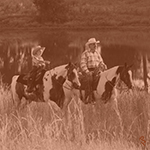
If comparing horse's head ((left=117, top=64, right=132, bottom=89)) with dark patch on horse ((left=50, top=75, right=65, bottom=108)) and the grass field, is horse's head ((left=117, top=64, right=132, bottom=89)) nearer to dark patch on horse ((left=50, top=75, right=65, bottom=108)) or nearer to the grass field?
the grass field

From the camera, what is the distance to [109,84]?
6879 mm

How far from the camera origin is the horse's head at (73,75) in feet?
20.8

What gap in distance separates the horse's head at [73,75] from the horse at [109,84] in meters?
0.41

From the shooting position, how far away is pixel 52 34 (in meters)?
24.2

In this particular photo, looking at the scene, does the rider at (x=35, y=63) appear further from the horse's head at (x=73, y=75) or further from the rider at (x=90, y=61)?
the rider at (x=90, y=61)

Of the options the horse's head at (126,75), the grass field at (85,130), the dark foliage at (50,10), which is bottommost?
the grass field at (85,130)

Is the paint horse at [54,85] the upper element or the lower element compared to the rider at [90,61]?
lower

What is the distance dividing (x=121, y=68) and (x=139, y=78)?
4.34 m

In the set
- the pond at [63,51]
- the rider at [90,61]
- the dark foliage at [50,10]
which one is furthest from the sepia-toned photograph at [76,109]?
the dark foliage at [50,10]

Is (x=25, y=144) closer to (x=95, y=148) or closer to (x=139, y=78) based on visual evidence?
(x=95, y=148)

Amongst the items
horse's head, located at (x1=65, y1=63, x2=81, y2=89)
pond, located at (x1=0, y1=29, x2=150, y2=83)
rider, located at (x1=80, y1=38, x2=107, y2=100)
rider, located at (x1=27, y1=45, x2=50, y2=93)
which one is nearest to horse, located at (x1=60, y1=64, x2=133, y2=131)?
rider, located at (x1=80, y1=38, x2=107, y2=100)

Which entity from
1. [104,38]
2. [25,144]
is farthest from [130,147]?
[104,38]

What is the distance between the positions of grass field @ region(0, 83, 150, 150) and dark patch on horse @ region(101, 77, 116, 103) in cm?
17

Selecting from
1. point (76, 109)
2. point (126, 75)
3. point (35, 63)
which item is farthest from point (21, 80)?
point (126, 75)
